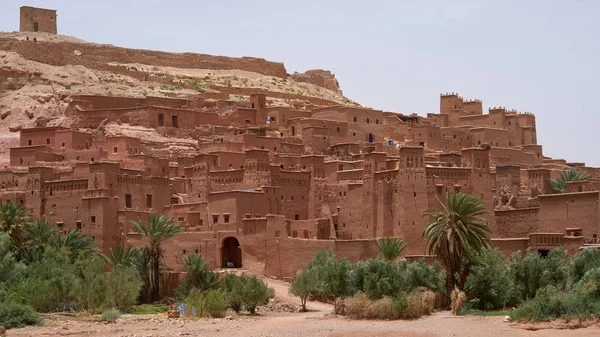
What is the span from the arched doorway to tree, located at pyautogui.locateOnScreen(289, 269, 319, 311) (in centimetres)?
648

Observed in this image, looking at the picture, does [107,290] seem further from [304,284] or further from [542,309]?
[542,309]

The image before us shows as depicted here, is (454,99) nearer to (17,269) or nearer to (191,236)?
(191,236)

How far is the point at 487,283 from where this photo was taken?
44719 millimetres

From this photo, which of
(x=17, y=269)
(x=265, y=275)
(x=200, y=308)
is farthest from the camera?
(x=265, y=275)

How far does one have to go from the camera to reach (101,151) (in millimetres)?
60750

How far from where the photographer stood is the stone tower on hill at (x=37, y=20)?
90.2 metres

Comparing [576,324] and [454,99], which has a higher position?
[454,99]

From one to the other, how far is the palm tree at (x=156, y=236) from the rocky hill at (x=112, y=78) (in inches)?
695

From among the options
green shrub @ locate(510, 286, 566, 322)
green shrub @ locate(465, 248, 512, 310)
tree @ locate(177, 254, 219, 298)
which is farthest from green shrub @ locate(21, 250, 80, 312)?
green shrub @ locate(510, 286, 566, 322)

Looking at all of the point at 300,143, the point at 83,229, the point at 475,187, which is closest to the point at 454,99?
the point at 300,143

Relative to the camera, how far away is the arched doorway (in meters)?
53.5

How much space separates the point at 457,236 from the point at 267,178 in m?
14.3

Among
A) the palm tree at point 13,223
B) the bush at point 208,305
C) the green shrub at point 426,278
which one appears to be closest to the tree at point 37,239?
the palm tree at point 13,223

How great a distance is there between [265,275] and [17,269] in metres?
10.2
